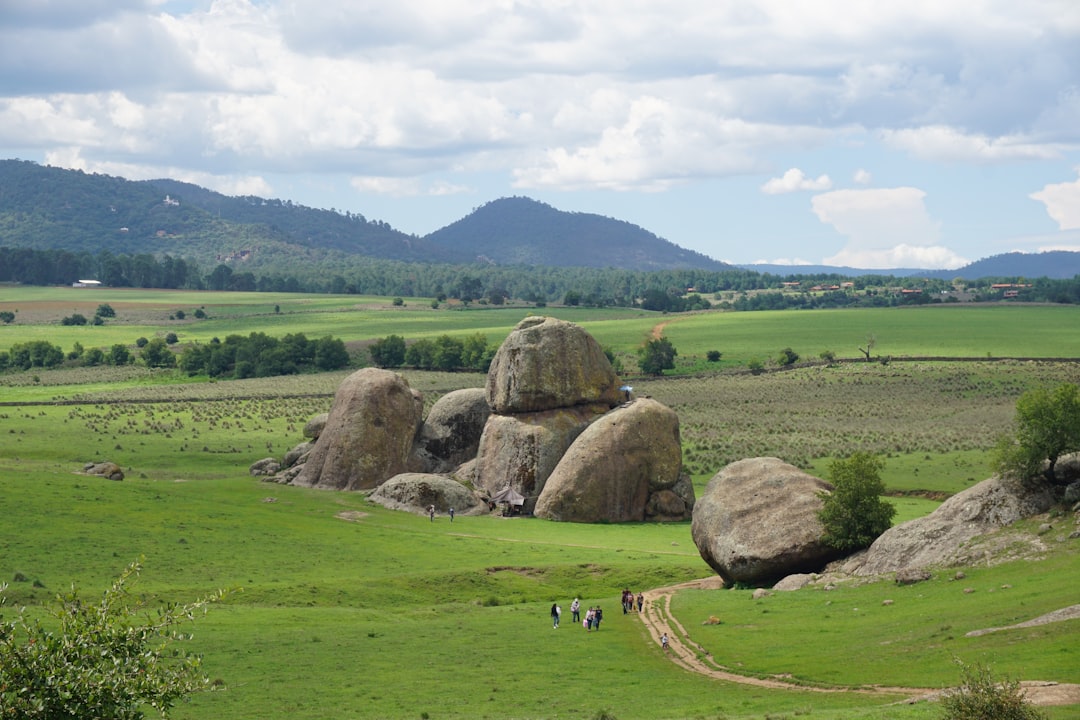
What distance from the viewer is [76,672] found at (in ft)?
70.8

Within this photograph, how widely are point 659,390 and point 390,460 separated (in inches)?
2823

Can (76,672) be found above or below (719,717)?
above

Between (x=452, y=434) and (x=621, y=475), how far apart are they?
17.4m

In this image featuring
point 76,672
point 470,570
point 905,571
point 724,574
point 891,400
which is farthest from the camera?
point 891,400

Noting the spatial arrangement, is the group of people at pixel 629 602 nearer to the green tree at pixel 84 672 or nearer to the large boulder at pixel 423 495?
the large boulder at pixel 423 495

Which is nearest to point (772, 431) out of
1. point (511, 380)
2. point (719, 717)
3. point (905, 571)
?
point (511, 380)

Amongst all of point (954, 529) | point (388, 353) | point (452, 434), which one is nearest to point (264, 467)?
point (452, 434)

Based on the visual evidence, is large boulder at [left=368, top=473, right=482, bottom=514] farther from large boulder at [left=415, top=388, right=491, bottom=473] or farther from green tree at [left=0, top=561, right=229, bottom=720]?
green tree at [left=0, top=561, right=229, bottom=720]

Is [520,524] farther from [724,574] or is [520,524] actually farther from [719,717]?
[719,717]

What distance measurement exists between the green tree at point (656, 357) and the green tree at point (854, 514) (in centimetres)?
12127

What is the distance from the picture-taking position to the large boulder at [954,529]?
46031mm

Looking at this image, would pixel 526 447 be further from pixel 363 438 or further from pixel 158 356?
pixel 158 356

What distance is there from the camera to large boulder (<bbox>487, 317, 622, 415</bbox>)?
264 ft

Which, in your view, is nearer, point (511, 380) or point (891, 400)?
point (511, 380)
